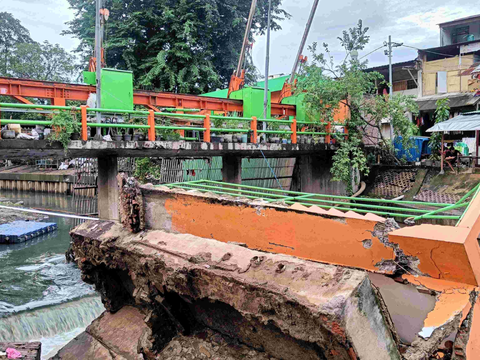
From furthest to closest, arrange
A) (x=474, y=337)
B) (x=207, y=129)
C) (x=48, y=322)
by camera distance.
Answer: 1. (x=207, y=129)
2. (x=48, y=322)
3. (x=474, y=337)

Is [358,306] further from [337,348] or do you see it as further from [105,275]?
[105,275]

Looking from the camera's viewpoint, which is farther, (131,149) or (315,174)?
(315,174)

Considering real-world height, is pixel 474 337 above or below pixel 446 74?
below

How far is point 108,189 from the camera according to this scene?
8.84 metres

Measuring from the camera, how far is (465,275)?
9.12 feet

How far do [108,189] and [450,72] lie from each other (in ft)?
65.6

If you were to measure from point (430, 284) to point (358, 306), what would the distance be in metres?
0.98

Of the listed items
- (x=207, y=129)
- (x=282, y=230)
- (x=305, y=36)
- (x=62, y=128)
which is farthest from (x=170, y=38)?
(x=282, y=230)

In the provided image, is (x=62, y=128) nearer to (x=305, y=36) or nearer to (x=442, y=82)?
(x=305, y=36)

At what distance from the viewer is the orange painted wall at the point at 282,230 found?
3197 mm

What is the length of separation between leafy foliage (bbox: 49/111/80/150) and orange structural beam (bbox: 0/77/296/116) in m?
2.88

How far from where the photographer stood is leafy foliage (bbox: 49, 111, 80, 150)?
7.16 m

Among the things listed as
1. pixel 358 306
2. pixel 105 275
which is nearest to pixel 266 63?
pixel 105 275

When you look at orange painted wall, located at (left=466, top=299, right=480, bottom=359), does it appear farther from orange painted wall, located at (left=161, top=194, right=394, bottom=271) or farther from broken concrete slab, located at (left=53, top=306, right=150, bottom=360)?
broken concrete slab, located at (left=53, top=306, right=150, bottom=360)
